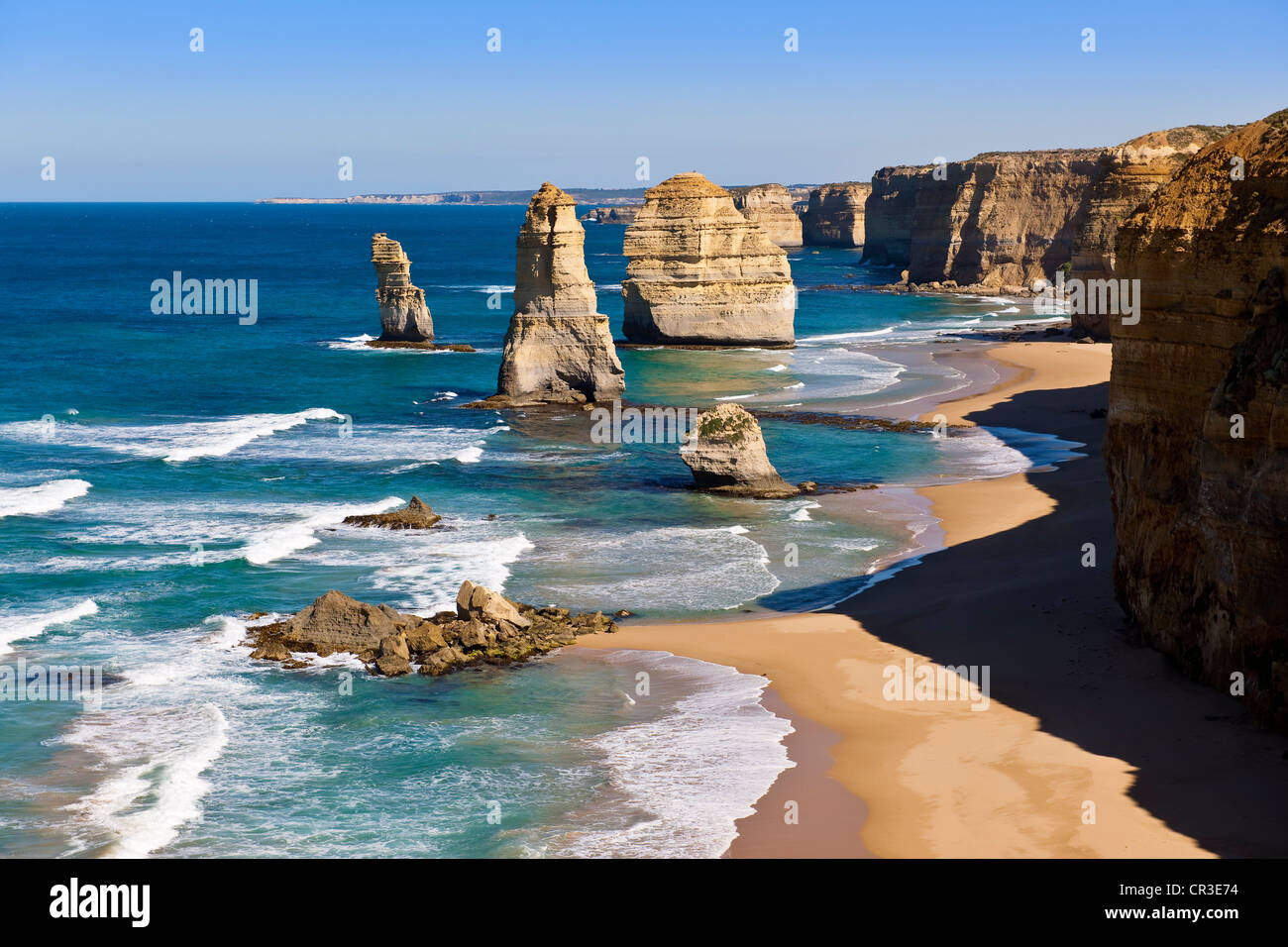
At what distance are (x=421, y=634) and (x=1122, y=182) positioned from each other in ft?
179

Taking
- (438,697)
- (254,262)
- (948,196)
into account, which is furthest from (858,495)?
(254,262)

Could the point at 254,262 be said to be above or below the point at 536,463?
above

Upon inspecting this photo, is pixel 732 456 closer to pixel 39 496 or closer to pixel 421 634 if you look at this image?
pixel 421 634

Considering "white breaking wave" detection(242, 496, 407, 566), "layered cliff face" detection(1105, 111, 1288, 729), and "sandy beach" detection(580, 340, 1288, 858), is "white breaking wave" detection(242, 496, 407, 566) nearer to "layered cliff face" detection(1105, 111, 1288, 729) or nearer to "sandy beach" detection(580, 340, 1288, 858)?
"sandy beach" detection(580, 340, 1288, 858)

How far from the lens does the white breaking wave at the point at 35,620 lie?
2584 cm

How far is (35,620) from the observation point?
88.0 feet

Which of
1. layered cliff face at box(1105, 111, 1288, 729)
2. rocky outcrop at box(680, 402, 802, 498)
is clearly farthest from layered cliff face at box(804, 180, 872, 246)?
layered cliff face at box(1105, 111, 1288, 729)

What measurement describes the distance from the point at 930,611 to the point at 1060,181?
88.8 meters

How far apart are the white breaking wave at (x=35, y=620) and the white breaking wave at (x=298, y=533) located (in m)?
4.40

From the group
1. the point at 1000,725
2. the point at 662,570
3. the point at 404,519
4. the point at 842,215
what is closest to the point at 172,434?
the point at 404,519

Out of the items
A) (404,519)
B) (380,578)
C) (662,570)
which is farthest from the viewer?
(404,519)

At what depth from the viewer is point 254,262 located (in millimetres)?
148750
